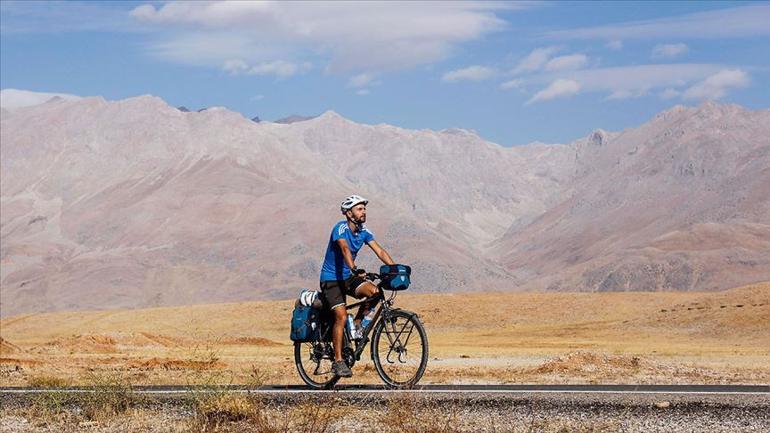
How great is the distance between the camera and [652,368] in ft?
66.2

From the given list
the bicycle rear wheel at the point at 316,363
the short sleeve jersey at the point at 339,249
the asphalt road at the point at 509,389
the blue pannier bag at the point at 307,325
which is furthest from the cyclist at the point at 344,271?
the asphalt road at the point at 509,389

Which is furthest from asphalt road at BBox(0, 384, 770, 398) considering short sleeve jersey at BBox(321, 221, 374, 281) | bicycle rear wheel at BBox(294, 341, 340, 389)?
short sleeve jersey at BBox(321, 221, 374, 281)

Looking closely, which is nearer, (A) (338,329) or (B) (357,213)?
(B) (357,213)

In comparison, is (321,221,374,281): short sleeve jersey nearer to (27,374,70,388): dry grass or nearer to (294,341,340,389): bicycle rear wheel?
(294,341,340,389): bicycle rear wheel

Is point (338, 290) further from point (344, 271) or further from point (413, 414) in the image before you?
point (413, 414)

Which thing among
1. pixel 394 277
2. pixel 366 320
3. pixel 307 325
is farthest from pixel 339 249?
pixel 307 325

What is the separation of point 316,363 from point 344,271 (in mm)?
1511

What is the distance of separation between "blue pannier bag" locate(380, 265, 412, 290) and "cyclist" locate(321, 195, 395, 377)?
0.12 meters

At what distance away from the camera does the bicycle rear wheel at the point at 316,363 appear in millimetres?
14133

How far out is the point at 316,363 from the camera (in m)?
14.4

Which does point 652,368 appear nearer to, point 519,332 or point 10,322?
point 519,332

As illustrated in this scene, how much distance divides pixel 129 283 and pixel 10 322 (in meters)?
118

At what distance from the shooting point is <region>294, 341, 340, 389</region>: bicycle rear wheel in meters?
14.1

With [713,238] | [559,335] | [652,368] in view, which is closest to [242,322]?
[559,335]
